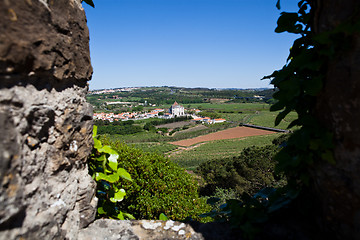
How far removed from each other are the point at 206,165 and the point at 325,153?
19782 millimetres

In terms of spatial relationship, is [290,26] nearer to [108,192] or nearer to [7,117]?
[7,117]

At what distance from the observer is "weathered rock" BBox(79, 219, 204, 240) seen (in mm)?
1938

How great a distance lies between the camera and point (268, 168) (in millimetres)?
15461

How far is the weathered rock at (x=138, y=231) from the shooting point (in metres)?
1.94

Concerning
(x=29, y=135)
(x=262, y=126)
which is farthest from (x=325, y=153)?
(x=262, y=126)

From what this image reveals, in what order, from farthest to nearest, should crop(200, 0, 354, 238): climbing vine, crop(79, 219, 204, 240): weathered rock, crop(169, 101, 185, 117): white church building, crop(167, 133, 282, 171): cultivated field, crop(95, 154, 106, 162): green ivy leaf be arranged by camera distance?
crop(169, 101, 185, 117): white church building
crop(167, 133, 282, 171): cultivated field
crop(95, 154, 106, 162): green ivy leaf
crop(79, 219, 204, 240): weathered rock
crop(200, 0, 354, 238): climbing vine

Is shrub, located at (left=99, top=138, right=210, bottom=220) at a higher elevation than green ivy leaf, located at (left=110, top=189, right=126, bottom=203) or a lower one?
lower

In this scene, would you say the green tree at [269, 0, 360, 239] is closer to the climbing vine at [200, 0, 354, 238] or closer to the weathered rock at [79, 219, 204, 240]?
the climbing vine at [200, 0, 354, 238]

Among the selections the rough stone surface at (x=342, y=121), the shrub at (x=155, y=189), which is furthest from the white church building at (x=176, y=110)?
the rough stone surface at (x=342, y=121)

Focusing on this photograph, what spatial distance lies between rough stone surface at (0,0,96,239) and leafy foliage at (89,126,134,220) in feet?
0.62

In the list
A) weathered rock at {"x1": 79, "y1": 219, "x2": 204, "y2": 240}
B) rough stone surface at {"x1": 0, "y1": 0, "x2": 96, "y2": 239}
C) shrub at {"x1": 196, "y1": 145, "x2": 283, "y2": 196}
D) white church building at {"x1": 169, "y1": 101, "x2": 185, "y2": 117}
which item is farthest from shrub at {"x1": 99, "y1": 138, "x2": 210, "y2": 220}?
white church building at {"x1": 169, "y1": 101, "x2": 185, "y2": 117}

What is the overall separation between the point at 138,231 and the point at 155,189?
342 centimetres

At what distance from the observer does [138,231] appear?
2.02 metres

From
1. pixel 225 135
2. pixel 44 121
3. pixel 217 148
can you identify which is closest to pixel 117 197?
pixel 44 121
